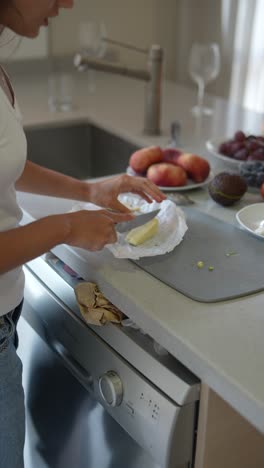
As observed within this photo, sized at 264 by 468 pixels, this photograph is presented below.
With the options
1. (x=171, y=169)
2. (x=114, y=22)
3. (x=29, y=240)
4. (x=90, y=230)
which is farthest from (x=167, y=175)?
(x=114, y=22)

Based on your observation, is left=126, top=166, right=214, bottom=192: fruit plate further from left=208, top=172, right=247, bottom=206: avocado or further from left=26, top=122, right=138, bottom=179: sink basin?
left=26, top=122, right=138, bottom=179: sink basin

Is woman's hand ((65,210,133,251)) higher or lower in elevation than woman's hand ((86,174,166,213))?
higher

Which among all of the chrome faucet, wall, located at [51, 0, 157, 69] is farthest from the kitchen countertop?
wall, located at [51, 0, 157, 69]

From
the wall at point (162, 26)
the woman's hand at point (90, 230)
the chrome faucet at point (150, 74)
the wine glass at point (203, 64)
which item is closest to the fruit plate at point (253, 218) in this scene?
the woman's hand at point (90, 230)

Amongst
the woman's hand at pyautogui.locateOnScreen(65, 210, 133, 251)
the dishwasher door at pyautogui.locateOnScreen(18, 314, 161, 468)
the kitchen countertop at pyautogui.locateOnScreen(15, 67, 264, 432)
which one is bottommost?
the dishwasher door at pyautogui.locateOnScreen(18, 314, 161, 468)

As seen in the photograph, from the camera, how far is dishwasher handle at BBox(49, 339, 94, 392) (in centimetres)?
96

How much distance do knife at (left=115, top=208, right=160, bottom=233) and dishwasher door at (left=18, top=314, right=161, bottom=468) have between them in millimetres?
257

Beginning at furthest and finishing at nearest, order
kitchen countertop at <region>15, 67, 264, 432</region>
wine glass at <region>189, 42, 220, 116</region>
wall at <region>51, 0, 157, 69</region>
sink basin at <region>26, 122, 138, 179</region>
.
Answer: wall at <region>51, 0, 157, 69</region>, wine glass at <region>189, 42, 220, 116</region>, sink basin at <region>26, 122, 138, 179</region>, kitchen countertop at <region>15, 67, 264, 432</region>

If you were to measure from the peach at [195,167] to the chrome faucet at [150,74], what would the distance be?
0.40 metres

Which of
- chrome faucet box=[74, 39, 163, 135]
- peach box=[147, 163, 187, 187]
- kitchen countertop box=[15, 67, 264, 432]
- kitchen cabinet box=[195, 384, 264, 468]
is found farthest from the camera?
chrome faucet box=[74, 39, 163, 135]

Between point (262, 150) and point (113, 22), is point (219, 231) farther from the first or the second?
point (113, 22)

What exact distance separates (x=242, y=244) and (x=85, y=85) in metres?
1.35

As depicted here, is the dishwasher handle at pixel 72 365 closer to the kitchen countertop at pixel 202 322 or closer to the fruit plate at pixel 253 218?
the kitchen countertop at pixel 202 322

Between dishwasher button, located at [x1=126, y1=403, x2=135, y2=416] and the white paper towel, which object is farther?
the white paper towel
